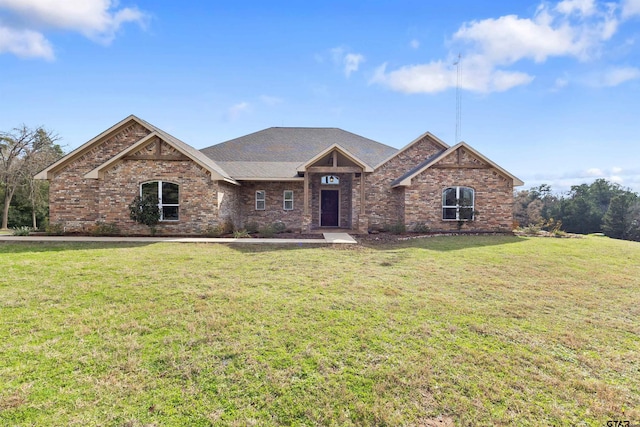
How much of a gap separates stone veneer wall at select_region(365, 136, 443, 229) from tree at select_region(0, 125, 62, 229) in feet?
97.5

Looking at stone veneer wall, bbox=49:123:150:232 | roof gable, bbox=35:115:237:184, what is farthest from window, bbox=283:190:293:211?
stone veneer wall, bbox=49:123:150:232

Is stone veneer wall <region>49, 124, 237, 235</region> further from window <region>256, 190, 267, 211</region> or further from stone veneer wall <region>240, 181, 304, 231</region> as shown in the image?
window <region>256, 190, 267, 211</region>

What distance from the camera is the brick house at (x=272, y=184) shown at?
14398 mm

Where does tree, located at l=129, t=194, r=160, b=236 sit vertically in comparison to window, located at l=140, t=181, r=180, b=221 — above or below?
below

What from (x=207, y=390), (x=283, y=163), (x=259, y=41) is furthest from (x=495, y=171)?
(x=207, y=390)

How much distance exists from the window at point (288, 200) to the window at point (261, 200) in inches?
46.3

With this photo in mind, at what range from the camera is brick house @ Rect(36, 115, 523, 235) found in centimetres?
1440

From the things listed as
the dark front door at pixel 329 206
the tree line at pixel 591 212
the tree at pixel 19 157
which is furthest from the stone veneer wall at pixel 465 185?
the tree at pixel 19 157

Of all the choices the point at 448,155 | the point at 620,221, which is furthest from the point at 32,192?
the point at 620,221

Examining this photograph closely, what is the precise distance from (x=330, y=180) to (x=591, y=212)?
51.3 metres

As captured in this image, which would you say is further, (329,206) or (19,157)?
(19,157)

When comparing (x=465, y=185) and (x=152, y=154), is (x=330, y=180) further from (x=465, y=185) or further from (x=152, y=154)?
(x=152, y=154)

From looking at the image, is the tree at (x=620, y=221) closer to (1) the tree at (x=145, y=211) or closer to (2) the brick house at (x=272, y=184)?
(2) the brick house at (x=272, y=184)

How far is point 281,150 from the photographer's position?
819 inches
